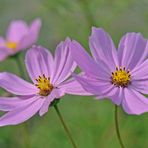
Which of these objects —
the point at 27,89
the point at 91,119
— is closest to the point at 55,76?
the point at 27,89

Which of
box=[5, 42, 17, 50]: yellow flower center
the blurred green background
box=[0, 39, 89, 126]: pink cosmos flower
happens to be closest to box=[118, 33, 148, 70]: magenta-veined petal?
box=[0, 39, 89, 126]: pink cosmos flower

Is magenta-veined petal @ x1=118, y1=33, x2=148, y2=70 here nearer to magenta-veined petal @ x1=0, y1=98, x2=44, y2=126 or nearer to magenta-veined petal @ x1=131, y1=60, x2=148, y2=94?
magenta-veined petal @ x1=131, y1=60, x2=148, y2=94

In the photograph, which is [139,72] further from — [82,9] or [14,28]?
[14,28]

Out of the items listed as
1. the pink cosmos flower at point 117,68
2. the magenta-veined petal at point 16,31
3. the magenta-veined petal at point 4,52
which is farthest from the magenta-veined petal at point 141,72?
the magenta-veined petal at point 16,31

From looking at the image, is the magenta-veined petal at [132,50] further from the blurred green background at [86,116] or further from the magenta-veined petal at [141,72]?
the blurred green background at [86,116]

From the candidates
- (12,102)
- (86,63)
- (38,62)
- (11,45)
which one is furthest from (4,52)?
(86,63)

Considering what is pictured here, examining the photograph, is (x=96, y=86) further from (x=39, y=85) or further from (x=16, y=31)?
(x=16, y=31)
